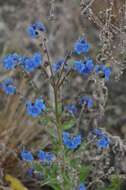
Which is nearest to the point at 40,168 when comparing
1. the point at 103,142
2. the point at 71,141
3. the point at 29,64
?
the point at 71,141

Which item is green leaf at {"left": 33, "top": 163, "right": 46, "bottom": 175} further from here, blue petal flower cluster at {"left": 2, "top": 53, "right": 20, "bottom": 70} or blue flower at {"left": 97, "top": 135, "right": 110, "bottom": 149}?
blue petal flower cluster at {"left": 2, "top": 53, "right": 20, "bottom": 70}

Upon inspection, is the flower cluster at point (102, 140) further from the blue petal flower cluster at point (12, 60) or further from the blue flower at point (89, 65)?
the blue petal flower cluster at point (12, 60)

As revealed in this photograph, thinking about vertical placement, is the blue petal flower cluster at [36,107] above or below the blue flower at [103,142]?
above

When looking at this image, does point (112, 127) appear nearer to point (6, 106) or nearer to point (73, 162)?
point (6, 106)

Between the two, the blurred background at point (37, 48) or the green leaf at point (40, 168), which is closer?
the green leaf at point (40, 168)

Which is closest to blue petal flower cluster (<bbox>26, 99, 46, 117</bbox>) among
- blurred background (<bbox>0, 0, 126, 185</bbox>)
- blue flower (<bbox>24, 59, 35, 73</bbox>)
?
blue flower (<bbox>24, 59, 35, 73</bbox>)

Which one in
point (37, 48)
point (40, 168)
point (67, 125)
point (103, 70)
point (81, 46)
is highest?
point (37, 48)

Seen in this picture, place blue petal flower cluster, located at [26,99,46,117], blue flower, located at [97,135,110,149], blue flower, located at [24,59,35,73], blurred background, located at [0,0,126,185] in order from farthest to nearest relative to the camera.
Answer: blurred background, located at [0,0,126,185]
blue flower, located at [97,135,110,149]
blue flower, located at [24,59,35,73]
blue petal flower cluster, located at [26,99,46,117]

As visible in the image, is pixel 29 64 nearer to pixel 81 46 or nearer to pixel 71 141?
pixel 81 46

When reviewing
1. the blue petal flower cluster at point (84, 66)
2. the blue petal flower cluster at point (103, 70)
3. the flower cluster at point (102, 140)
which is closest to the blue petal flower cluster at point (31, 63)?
the blue petal flower cluster at point (84, 66)

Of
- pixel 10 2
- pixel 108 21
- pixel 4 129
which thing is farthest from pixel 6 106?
pixel 10 2

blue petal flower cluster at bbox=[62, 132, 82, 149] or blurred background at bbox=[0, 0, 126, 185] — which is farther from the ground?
blurred background at bbox=[0, 0, 126, 185]
